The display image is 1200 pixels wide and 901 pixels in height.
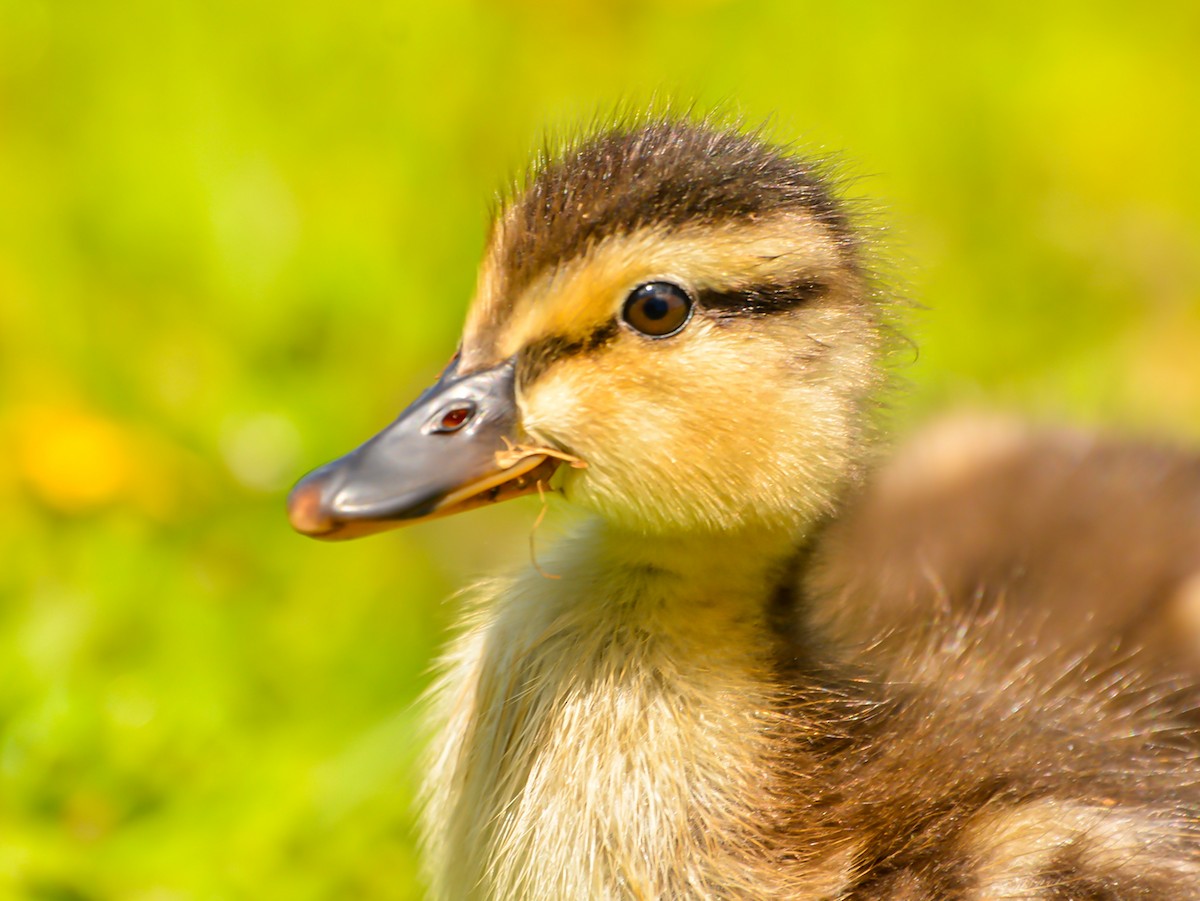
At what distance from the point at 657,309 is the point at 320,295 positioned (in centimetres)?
134

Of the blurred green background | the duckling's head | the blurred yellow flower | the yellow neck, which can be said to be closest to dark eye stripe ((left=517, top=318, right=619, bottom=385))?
the duckling's head

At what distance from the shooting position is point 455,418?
4.54 ft

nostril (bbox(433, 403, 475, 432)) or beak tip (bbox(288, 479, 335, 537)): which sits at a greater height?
nostril (bbox(433, 403, 475, 432))

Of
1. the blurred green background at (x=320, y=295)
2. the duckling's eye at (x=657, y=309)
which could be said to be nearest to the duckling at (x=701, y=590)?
the duckling's eye at (x=657, y=309)

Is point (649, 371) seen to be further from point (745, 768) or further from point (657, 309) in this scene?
point (745, 768)

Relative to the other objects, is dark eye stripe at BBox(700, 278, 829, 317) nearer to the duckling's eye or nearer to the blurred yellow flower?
the duckling's eye

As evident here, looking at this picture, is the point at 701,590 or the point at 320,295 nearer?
the point at 701,590

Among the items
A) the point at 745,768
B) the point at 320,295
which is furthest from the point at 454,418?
the point at 320,295

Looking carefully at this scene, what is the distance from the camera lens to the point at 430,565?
90.3 inches

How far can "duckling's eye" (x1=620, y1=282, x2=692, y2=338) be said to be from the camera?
1.39 m

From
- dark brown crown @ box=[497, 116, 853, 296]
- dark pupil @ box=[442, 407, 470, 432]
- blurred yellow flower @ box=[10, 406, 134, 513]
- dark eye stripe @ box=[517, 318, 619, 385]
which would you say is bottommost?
dark pupil @ box=[442, 407, 470, 432]

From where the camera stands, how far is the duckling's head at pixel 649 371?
1.38 meters

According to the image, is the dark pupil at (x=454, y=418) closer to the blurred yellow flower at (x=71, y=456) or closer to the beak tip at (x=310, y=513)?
the beak tip at (x=310, y=513)

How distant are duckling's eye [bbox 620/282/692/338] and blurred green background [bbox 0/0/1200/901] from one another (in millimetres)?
305
